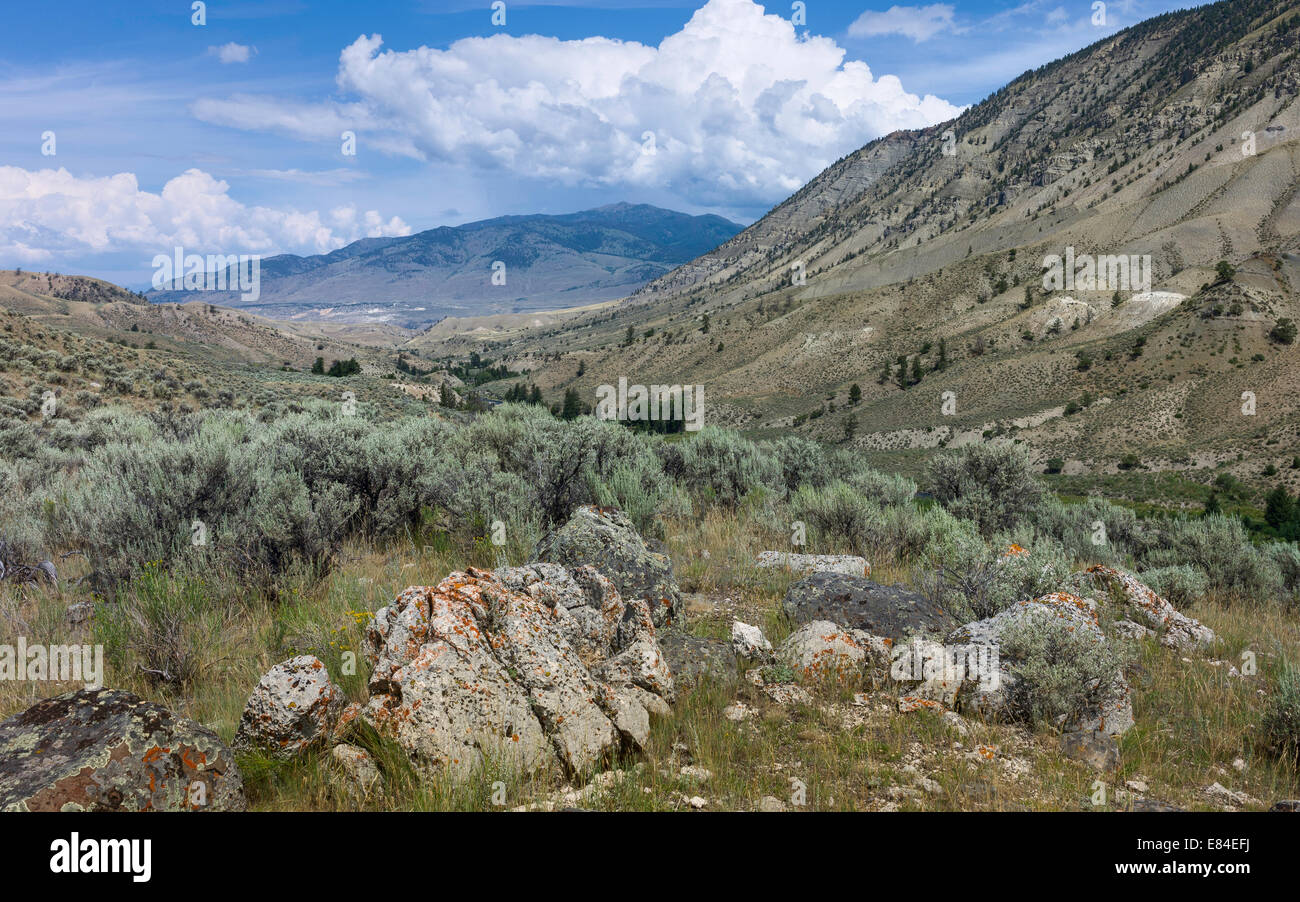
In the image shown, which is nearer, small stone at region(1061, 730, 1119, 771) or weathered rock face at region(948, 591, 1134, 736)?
small stone at region(1061, 730, 1119, 771)

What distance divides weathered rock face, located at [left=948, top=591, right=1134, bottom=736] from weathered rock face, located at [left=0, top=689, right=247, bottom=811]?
425 centimetres

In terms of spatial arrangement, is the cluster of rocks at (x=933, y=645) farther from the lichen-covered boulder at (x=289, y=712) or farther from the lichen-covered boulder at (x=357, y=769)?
the lichen-covered boulder at (x=289, y=712)

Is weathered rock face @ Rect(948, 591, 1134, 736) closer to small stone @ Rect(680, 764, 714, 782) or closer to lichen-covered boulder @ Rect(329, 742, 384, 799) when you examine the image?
small stone @ Rect(680, 764, 714, 782)

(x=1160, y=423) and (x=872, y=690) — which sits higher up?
(x=1160, y=423)

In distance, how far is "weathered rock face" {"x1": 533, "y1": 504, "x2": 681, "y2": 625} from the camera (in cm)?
511

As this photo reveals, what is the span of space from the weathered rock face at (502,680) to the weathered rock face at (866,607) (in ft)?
6.40

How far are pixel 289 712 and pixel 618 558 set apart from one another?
2713 mm

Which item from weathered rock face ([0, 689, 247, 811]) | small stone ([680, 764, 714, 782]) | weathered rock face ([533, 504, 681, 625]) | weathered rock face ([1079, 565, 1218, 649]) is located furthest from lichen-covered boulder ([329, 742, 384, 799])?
weathered rock face ([1079, 565, 1218, 649])
